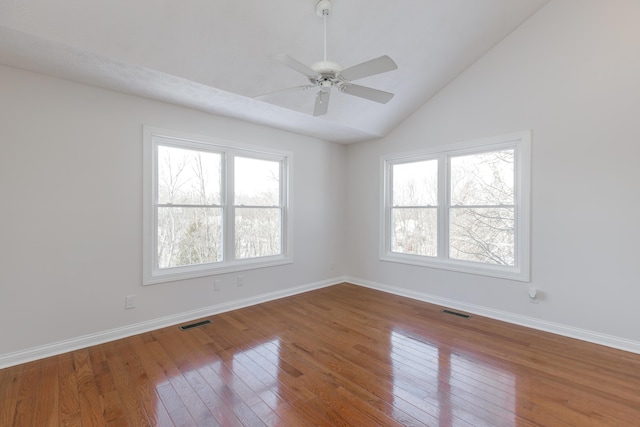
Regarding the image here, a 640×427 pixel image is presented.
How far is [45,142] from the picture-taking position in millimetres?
2775

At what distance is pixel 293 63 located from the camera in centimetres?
199

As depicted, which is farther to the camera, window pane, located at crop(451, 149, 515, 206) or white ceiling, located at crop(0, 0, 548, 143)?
window pane, located at crop(451, 149, 515, 206)

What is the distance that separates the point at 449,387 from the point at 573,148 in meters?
2.79

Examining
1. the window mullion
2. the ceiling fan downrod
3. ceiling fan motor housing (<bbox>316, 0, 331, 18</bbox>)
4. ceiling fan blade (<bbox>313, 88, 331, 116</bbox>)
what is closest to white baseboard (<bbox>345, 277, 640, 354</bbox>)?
the window mullion

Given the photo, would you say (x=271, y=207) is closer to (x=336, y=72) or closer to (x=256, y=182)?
(x=256, y=182)

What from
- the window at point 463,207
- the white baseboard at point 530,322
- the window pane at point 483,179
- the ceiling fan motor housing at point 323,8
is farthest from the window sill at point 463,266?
the ceiling fan motor housing at point 323,8

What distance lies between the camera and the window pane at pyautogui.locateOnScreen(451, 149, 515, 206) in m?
3.71

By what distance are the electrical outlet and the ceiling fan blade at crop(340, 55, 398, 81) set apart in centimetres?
315

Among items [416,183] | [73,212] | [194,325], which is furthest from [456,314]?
[73,212]

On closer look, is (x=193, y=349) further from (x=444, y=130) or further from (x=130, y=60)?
(x=444, y=130)

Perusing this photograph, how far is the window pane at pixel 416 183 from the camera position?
449 cm

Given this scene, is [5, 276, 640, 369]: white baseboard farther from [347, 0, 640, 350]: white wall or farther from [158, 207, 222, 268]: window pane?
[158, 207, 222, 268]: window pane

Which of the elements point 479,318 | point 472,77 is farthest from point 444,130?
point 479,318

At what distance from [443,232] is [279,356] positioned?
9.44ft
